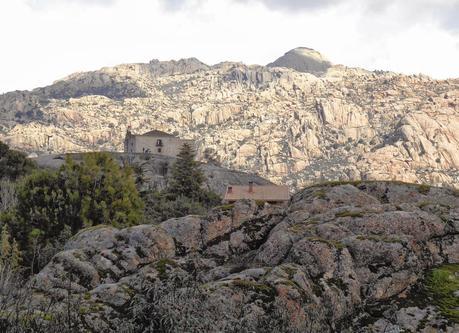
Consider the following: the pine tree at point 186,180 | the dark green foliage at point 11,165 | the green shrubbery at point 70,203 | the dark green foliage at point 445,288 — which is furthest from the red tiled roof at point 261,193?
the dark green foliage at point 445,288

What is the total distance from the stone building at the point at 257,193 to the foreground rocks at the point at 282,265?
5442 centimetres

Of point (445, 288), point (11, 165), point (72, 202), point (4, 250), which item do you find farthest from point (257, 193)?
point (445, 288)

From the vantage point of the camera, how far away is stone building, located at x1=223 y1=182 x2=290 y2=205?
74000 millimetres

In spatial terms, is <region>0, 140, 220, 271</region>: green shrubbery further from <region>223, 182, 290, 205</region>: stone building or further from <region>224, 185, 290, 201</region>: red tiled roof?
<region>224, 185, 290, 201</region>: red tiled roof

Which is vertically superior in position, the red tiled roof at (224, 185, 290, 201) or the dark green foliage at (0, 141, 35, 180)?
the dark green foliage at (0, 141, 35, 180)

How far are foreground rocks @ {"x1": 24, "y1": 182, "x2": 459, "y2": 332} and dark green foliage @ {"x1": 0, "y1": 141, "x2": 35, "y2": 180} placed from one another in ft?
181

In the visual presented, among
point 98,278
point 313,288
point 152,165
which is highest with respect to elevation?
point 313,288

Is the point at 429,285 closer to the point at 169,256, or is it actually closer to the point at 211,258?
the point at 211,258

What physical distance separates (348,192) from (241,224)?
17.1 feet

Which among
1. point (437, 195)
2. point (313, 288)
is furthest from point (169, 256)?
point (437, 195)

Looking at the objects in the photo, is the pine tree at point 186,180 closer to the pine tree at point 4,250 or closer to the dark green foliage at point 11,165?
the dark green foliage at point 11,165

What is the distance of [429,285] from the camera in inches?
486

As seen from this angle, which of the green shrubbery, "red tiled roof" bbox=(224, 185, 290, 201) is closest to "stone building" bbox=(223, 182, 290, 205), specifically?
"red tiled roof" bbox=(224, 185, 290, 201)

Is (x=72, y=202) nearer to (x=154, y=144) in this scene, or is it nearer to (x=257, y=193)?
(x=257, y=193)
